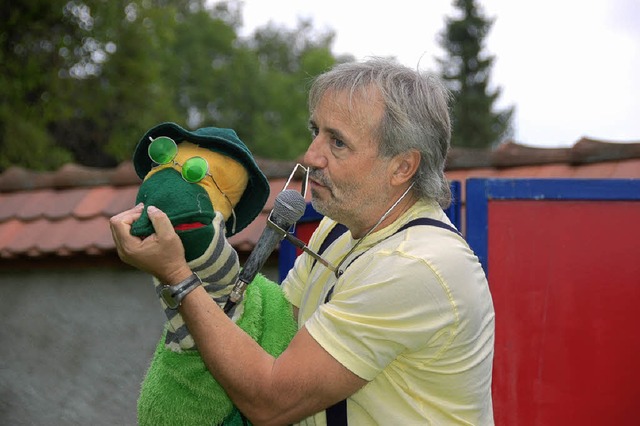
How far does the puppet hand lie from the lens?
178 cm

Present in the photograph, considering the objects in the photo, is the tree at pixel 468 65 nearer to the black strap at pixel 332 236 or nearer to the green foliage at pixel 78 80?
the green foliage at pixel 78 80

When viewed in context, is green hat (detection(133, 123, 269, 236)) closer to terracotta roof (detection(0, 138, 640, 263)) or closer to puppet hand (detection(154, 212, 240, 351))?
puppet hand (detection(154, 212, 240, 351))

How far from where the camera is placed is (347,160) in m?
1.90

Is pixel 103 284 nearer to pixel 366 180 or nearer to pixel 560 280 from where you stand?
pixel 560 280

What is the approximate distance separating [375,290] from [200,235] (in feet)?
1.19

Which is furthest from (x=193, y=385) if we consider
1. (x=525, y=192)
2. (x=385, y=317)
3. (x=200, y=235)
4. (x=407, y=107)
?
(x=525, y=192)

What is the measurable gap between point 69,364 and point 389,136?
3339 millimetres

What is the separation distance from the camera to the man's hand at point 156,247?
1.67 meters

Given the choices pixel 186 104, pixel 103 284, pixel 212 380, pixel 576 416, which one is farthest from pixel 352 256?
pixel 186 104

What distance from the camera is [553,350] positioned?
2725 mm

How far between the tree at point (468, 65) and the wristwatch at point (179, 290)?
1227 inches

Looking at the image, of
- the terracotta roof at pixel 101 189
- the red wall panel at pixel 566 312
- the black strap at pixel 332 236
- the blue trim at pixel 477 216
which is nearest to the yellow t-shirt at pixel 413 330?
the black strap at pixel 332 236

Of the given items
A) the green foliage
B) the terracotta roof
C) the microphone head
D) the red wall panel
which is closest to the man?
the microphone head

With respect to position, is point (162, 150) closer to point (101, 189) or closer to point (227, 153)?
point (227, 153)
